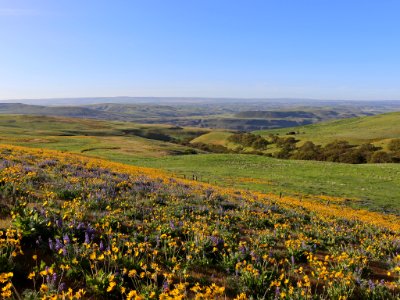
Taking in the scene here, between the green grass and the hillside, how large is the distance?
17412 mm

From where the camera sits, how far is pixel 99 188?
13.1m

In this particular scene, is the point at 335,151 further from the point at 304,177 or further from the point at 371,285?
the point at 371,285

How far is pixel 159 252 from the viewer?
7555mm

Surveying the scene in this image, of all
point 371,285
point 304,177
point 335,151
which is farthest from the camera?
point 335,151

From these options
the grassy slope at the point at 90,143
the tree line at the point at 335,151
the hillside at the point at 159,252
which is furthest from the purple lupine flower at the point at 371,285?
the tree line at the point at 335,151

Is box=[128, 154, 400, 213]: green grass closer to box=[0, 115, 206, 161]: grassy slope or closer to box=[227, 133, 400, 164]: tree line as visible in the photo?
box=[0, 115, 206, 161]: grassy slope

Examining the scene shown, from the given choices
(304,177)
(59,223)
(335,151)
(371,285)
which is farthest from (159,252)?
(335,151)

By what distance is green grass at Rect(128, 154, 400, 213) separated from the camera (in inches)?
1241

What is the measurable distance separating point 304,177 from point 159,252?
36.4 meters

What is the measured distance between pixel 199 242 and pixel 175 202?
5.30 metres

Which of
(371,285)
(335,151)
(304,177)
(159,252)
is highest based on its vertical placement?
(159,252)

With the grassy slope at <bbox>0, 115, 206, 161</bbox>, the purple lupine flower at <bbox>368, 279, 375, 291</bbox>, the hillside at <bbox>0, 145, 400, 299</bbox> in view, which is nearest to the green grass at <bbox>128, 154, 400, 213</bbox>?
the grassy slope at <bbox>0, 115, 206, 161</bbox>

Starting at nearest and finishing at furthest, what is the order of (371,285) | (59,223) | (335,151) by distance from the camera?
(371,285) < (59,223) < (335,151)

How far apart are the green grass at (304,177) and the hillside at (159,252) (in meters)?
17.4
